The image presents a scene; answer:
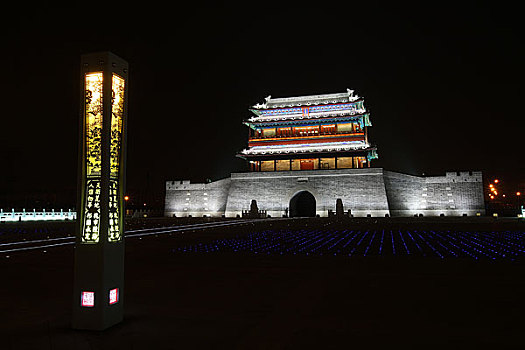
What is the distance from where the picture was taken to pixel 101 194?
149 inches

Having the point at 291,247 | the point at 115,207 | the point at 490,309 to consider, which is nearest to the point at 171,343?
the point at 115,207

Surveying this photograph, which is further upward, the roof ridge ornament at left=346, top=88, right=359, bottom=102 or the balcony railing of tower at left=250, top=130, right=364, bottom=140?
the roof ridge ornament at left=346, top=88, right=359, bottom=102

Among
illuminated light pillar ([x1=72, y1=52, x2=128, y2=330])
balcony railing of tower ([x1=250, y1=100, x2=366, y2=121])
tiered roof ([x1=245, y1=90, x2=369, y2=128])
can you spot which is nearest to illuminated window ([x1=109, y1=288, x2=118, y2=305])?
illuminated light pillar ([x1=72, y1=52, x2=128, y2=330])

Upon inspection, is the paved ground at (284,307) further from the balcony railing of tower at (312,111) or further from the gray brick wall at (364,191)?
the balcony railing of tower at (312,111)

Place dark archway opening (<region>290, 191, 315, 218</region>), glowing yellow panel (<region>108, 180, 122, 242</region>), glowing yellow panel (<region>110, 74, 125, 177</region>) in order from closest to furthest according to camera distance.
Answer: glowing yellow panel (<region>108, 180, 122, 242</region>), glowing yellow panel (<region>110, 74, 125, 177</region>), dark archway opening (<region>290, 191, 315, 218</region>)

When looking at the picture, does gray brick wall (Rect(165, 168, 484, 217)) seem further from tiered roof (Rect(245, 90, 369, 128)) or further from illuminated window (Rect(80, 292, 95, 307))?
illuminated window (Rect(80, 292, 95, 307))

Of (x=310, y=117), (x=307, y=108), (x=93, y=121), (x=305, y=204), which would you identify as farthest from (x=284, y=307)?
(x=307, y=108)

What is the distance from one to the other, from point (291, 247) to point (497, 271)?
17.3 ft

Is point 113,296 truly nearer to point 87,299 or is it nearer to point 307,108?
point 87,299

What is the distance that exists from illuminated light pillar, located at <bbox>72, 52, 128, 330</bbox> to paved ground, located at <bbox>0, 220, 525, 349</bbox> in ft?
0.83

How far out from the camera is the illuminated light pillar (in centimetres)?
361

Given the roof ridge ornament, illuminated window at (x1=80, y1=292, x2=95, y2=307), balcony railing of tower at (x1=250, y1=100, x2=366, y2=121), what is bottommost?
illuminated window at (x1=80, y1=292, x2=95, y2=307)

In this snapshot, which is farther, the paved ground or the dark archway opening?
the dark archway opening

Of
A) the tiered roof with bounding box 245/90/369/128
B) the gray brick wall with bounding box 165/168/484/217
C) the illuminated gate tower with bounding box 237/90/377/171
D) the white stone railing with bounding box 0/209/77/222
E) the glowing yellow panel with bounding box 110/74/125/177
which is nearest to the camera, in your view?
the glowing yellow panel with bounding box 110/74/125/177
